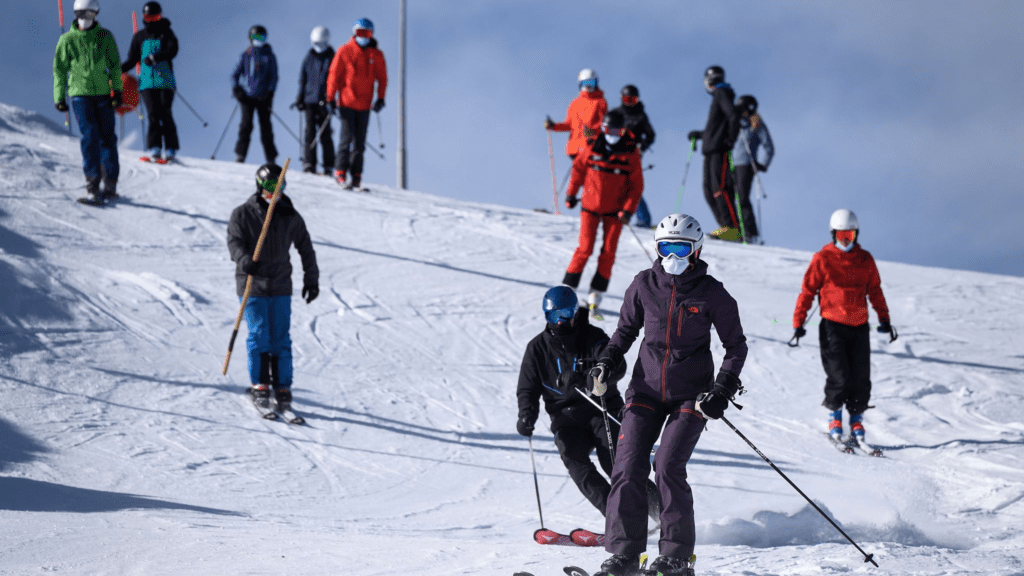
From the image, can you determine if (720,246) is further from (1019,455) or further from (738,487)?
(738,487)

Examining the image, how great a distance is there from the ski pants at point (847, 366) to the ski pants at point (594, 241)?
271 centimetres

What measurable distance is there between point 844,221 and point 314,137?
9.85m

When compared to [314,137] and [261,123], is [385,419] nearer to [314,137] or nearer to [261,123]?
[261,123]

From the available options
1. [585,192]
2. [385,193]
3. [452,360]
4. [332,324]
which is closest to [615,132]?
[585,192]

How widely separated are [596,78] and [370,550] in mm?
9231

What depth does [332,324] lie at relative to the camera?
9.46 m

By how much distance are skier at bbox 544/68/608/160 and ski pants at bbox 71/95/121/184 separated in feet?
17.8

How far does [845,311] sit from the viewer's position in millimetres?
7617

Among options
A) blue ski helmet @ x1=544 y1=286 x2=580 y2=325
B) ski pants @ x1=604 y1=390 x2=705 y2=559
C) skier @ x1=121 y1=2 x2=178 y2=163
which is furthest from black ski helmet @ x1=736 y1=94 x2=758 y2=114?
ski pants @ x1=604 y1=390 x2=705 y2=559

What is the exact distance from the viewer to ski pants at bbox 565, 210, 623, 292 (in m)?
9.78

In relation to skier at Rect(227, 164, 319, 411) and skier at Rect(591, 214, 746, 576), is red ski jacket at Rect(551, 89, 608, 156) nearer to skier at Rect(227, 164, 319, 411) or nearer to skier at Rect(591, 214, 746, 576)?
skier at Rect(227, 164, 319, 411)

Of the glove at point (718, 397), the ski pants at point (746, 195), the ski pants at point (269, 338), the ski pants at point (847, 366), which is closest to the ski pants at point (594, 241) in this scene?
the ski pants at point (847, 366)

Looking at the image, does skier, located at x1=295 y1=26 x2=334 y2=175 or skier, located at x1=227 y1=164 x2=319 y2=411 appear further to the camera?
skier, located at x1=295 y1=26 x2=334 y2=175

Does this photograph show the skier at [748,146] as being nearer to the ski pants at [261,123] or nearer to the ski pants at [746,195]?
the ski pants at [746,195]
